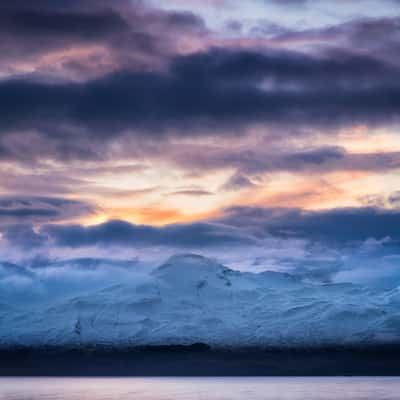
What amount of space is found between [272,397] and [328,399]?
44.8 feet

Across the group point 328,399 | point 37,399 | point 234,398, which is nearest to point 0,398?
point 37,399

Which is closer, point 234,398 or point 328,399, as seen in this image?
point 328,399

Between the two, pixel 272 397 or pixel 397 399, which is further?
pixel 272 397

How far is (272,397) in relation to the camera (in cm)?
15600

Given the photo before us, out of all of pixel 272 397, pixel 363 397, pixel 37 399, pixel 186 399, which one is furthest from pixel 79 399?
pixel 363 397

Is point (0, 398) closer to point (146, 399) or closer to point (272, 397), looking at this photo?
point (146, 399)

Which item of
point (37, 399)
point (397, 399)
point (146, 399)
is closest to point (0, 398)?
point (37, 399)

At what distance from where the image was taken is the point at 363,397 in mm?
150000

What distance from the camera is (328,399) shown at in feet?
477

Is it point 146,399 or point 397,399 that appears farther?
point 146,399

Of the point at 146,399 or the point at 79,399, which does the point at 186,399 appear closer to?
the point at 146,399

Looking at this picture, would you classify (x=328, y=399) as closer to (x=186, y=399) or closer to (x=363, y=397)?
(x=363, y=397)

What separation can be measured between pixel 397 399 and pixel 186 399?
34.9m

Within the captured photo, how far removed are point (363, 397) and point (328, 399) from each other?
8103 millimetres
